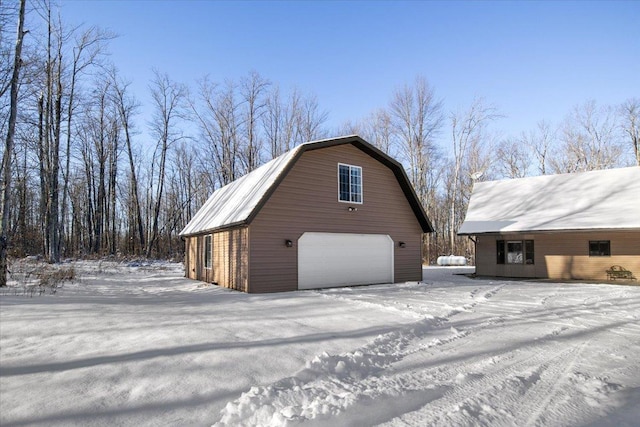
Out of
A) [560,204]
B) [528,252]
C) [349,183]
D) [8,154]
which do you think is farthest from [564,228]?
[8,154]

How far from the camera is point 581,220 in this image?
14.2 metres

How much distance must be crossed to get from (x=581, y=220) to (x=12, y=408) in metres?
17.2

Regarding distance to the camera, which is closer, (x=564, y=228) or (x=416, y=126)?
(x=564, y=228)

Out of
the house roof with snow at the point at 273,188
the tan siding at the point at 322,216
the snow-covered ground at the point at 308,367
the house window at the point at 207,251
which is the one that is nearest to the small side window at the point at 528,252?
the house roof with snow at the point at 273,188

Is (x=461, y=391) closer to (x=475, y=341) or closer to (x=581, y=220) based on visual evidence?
(x=475, y=341)

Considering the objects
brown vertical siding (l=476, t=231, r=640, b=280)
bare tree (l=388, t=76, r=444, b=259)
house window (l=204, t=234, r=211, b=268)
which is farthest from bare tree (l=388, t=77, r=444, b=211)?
house window (l=204, t=234, r=211, b=268)

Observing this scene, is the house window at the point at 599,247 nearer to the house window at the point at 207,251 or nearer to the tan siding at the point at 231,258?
the tan siding at the point at 231,258

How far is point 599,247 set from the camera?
14.2m

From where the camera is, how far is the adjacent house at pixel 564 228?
45.0 feet

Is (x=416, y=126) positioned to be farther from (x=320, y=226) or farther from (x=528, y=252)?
(x=320, y=226)

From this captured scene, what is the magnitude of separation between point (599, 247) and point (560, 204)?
8.72 feet

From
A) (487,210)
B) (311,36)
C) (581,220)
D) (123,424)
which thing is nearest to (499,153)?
(487,210)

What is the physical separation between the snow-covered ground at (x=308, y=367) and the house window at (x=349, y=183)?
19.5 feet

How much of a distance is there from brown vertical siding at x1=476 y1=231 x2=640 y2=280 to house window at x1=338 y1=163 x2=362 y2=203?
778 cm
